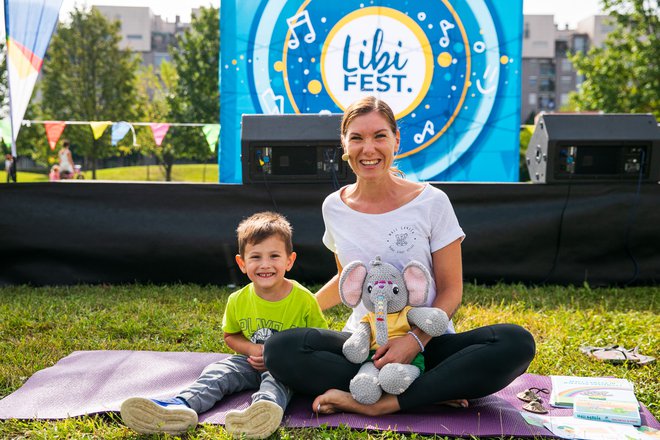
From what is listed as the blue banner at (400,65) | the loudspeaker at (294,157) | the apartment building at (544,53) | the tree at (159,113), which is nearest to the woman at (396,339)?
the loudspeaker at (294,157)

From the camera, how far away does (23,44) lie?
472 cm

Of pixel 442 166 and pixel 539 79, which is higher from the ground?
pixel 539 79

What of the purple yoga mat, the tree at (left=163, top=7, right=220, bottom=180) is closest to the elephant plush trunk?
the purple yoga mat

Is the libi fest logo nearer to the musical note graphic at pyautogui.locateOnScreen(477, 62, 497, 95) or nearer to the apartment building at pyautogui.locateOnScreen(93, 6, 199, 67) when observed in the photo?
the musical note graphic at pyautogui.locateOnScreen(477, 62, 497, 95)

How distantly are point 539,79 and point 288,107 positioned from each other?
68.2m

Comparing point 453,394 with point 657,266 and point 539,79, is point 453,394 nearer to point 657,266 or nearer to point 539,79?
point 657,266

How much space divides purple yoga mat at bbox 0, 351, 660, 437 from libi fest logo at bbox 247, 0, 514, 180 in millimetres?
4005

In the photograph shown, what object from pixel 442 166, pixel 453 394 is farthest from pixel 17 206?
pixel 442 166

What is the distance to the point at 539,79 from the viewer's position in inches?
2736

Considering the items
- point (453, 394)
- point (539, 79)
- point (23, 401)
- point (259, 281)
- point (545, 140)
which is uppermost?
point (539, 79)

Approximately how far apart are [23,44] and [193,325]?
2.67 m

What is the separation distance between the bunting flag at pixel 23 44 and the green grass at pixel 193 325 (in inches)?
56.5

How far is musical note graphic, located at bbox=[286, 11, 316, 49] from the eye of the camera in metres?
6.32

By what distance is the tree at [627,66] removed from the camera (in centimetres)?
1866
